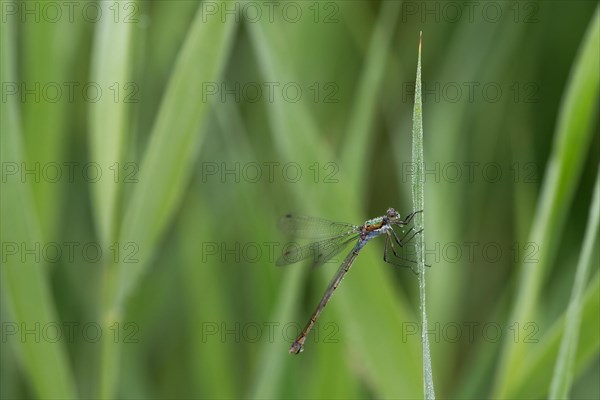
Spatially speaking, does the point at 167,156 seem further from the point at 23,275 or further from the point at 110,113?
the point at 23,275

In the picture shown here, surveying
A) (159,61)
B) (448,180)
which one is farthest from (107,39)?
(448,180)

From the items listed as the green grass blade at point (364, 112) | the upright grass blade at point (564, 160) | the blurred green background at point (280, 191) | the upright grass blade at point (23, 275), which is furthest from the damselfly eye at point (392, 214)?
the upright grass blade at point (23, 275)

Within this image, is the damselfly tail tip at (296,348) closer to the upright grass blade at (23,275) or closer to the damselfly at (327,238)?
the damselfly at (327,238)

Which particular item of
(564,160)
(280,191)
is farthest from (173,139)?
(564,160)

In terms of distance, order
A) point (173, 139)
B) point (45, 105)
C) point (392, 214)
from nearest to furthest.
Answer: point (173, 139) → point (45, 105) → point (392, 214)

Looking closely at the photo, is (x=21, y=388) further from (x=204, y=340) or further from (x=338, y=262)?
(x=338, y=262)

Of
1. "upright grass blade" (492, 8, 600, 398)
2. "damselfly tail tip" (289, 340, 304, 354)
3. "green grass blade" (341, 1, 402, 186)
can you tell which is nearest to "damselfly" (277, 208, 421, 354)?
"damselfly tail tip" (289, 340, 304, 354)
